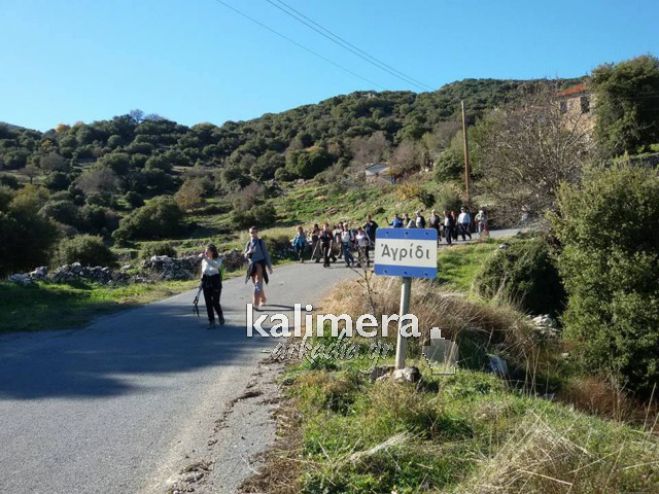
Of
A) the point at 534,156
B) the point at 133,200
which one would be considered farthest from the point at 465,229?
the point at 133,200

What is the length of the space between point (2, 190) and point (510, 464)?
3001 centimetres

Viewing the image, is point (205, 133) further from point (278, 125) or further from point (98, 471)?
point (98, 471)

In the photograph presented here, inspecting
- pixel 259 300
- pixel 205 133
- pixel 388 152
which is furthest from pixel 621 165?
pixel 205 133

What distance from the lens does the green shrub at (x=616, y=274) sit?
827cm

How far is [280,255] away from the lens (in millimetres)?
25438

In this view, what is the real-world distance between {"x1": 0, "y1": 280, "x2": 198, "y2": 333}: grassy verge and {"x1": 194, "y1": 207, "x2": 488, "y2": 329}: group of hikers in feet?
6.74

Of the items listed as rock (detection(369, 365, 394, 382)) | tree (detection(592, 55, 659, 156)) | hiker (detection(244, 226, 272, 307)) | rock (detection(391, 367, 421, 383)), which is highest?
tree (detection(592, 55, 659, 156))

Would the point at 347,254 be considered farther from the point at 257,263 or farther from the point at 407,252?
the point at 407,252

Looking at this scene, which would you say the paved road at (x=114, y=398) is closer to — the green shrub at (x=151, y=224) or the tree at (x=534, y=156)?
the tree at (x=534, y=156)

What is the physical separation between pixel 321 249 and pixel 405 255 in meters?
17.3

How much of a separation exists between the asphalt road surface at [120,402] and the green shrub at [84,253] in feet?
54.5

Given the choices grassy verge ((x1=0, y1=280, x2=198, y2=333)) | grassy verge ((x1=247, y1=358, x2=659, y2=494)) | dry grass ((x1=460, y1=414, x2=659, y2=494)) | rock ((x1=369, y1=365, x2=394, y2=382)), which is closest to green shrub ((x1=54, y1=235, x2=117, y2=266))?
grassy verge ((x1=0, y1=280, x2=198, y2=333))

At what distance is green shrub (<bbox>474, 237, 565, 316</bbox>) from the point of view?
11617mm

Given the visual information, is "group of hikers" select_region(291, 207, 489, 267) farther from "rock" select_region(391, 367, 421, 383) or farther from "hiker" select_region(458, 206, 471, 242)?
"rock" select_region(391, 367, 421, 383)
